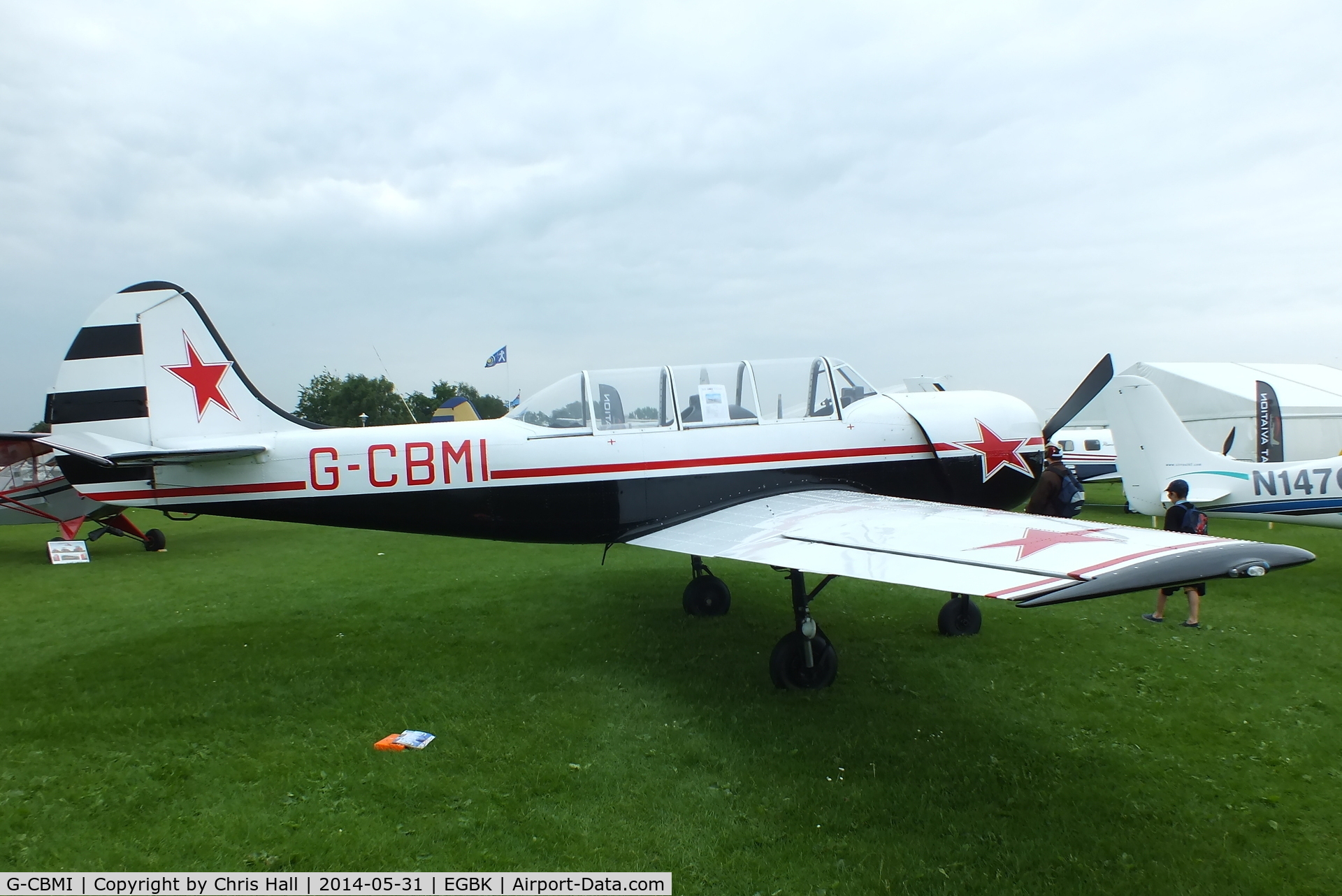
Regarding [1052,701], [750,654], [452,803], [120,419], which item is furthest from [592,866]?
[120,419]

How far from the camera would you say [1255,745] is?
12.7 ft

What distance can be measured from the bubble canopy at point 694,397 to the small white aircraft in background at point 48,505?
10.4 metres

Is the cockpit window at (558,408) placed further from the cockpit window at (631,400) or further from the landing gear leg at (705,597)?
the landing gear leg at (705,597)

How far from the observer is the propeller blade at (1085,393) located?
25.3ft

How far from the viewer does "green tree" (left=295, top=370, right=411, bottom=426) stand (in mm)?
43406

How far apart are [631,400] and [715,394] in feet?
2.43

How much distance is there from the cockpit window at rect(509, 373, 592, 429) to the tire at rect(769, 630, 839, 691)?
2.43m

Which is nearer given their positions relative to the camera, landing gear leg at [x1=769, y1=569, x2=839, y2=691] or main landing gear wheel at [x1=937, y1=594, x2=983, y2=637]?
landing gear leg at [x1=769, y1=569, x2=839, y2=691]

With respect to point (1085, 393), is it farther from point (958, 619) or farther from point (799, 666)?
point (799, 666)

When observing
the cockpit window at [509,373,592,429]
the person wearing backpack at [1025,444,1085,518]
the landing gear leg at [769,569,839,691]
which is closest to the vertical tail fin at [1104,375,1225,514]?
the person wearing backpack at [1025,444,1085,518]

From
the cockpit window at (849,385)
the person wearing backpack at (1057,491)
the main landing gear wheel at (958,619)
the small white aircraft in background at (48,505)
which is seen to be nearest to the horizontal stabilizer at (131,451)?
the cockpit window at (849,385)

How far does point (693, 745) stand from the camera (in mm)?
3939

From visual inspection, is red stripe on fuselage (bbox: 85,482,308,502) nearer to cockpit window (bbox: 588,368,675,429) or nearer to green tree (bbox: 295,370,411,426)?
cockpit window (bbox: 588,368,675,429)

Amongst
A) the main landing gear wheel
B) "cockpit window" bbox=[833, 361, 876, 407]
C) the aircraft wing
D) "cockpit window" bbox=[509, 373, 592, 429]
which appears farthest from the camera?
"cockpit window" bbox=[833, 361, 876, 407]
